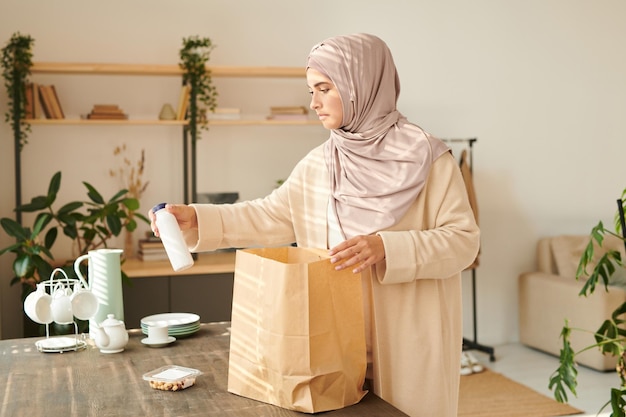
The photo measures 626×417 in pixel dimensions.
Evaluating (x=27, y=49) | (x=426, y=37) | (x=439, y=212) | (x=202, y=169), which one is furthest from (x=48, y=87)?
(x=439, y=212)

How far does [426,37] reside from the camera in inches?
214

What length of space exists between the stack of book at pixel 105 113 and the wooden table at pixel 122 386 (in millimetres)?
2695

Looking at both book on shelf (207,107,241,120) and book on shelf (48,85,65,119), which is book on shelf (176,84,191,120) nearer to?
book on shelf (207,107,241,120)

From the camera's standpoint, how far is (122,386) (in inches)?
67.4

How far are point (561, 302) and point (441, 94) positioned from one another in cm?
167

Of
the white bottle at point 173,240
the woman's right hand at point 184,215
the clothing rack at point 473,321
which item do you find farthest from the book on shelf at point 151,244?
the white bottle at point 173,240

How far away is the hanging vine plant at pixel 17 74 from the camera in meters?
4.46

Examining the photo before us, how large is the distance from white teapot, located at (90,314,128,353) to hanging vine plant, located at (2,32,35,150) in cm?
285

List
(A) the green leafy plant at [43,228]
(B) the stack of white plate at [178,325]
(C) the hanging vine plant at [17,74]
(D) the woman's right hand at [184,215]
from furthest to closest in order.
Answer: (C) the hanging vine plant at [17,74] → (A) the green leafy plant at [43,228] → (B) the stack of white plate at [178,325] → (D) the woman's right hand at [184,215]

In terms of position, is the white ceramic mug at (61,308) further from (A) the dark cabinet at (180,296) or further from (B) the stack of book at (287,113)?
(B) the stack of book at (287,113)

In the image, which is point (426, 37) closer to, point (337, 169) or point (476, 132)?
point (476, 132)

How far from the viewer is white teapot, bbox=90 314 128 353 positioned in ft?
6.59

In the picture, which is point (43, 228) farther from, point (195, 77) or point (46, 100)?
point (195, 77)

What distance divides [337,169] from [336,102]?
17cm
